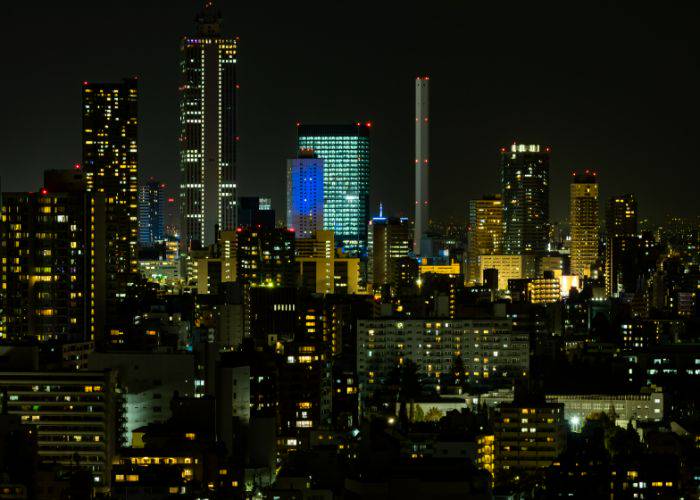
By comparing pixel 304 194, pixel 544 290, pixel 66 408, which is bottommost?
pixel 66 408

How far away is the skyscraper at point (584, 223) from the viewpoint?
68938 millimetres

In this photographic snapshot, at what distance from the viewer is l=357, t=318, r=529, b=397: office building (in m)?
38.3

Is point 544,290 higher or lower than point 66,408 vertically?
higher

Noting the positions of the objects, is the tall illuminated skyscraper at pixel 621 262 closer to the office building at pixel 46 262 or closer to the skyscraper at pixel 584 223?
the skyscraper at pixel 584 223

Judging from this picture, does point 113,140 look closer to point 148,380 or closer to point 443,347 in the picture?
point 443,347

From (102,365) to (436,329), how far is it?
12018 millimetres

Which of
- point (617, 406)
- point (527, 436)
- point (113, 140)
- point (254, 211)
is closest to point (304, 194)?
point (254, 211)

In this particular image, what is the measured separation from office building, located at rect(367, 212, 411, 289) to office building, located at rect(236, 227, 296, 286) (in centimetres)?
899

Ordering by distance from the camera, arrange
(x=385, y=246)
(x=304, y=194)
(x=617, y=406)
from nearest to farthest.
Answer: (x=617, y=406)
(x=385, y=246)
(x=304, y=194)

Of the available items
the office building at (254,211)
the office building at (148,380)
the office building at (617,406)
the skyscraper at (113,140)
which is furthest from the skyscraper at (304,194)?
the office building at (148,380)

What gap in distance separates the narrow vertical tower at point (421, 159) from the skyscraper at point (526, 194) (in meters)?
3.59

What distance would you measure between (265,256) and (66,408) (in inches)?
1003

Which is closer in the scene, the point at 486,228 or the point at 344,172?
the point at 486,228

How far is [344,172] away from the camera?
7588 centimetres
